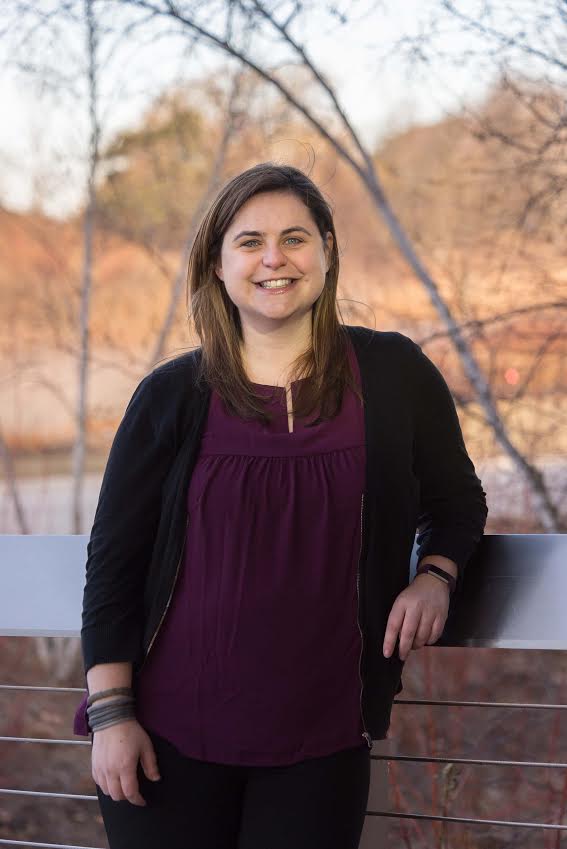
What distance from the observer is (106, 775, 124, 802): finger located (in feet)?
4.18

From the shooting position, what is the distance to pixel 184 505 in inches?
50.8

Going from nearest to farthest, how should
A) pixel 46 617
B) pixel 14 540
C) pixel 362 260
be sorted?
pixel 46 617
pixel 14 540
pixel 362 260

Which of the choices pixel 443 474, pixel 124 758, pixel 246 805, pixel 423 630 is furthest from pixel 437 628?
pixel 124 758

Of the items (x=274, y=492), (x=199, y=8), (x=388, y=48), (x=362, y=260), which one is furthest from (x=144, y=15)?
(x=274, y=492)

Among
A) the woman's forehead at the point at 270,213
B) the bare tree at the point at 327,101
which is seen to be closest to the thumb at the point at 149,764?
the woman's forehead at the point at 270,213

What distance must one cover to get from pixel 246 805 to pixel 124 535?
38cm

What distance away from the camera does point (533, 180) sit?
Result: 4035 mm

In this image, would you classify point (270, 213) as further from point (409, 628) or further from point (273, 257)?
point (409, 628)

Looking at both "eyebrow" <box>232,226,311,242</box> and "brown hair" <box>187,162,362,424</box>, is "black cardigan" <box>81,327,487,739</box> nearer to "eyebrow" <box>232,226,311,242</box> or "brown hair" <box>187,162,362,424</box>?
"brown hair" <box>187,162,362,424</box>

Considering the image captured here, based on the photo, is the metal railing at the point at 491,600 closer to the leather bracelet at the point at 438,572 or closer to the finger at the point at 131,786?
the leather bracelet at the point at 438,572

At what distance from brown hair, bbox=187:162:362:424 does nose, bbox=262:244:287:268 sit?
3.0 inches

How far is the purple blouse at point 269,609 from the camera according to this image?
4.07ft

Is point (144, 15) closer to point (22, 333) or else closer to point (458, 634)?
point (22, 333)

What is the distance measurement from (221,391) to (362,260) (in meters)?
3.30
